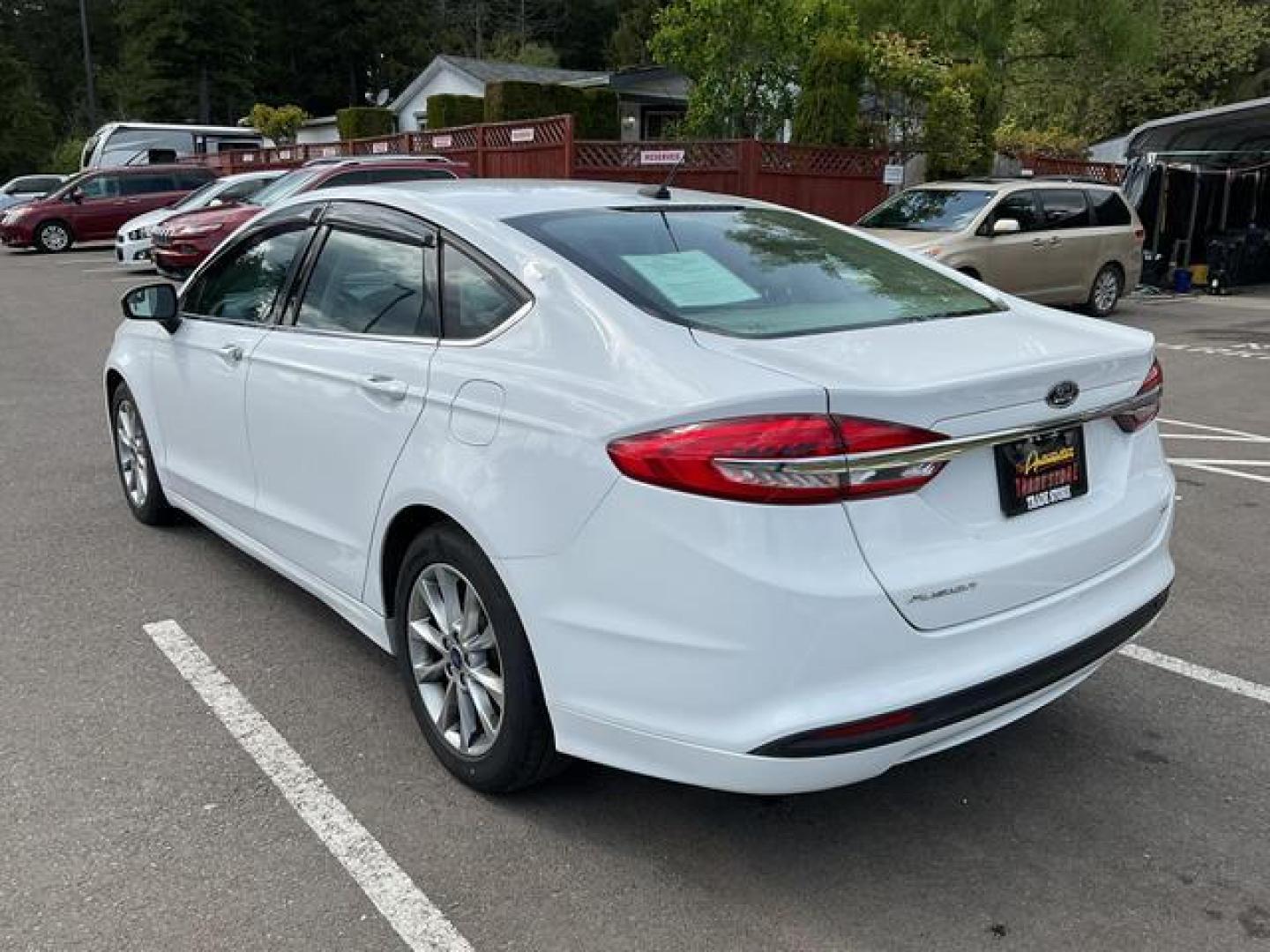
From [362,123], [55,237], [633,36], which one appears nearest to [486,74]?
[362,123]

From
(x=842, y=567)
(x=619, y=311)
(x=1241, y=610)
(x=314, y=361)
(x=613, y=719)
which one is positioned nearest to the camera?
(x=842, y=567)

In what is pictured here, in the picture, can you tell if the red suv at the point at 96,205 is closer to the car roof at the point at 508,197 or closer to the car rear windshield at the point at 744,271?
the car roof at the point at 508,197

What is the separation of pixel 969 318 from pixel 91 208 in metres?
24.5

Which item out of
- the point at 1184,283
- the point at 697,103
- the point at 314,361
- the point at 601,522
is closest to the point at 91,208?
the point at 697,103

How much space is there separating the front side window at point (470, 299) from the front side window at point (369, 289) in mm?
71

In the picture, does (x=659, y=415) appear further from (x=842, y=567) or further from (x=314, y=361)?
(x=314, y=361)

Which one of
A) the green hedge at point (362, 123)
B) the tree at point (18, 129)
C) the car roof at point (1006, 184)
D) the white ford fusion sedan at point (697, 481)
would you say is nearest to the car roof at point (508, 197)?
the white ford fusion sedan at point (697, 481)

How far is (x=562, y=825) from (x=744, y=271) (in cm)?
162

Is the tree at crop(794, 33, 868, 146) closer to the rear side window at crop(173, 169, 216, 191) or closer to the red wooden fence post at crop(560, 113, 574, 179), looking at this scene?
the red wooden fence post at crop(560, 113, 574, 179)

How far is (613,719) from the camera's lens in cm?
257

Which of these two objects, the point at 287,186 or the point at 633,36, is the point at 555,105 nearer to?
the point at 287,186

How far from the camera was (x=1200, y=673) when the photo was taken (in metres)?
3.90

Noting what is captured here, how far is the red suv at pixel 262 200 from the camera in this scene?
13.9 meters

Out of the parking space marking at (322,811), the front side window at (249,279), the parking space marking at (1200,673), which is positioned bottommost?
the parking space marking at (322,811)
